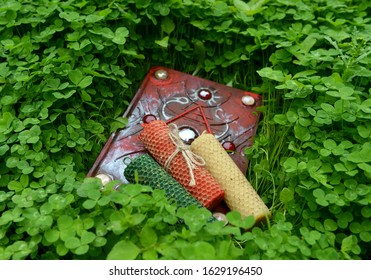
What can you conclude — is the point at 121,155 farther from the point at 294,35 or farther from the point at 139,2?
the point at 294,35

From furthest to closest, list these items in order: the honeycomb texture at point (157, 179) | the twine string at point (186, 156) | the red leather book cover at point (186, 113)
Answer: the red leather book cover at point (186, 113), the twine string at point (186, 156), the honeycomb texture at point (157, 179)

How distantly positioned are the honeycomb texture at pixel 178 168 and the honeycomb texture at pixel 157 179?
0.05 m

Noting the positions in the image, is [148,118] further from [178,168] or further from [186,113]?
[178,168]

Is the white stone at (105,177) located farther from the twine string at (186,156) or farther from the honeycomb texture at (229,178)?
the honeycomb texture at (229,178)

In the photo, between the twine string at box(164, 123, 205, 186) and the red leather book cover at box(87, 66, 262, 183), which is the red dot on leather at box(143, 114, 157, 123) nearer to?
the red leather book cover at box(87, 66, 262, 183)

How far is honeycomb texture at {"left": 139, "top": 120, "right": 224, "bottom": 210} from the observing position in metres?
2.06

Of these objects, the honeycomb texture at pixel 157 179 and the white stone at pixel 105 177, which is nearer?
the honeycomb texture at pixel 157 179

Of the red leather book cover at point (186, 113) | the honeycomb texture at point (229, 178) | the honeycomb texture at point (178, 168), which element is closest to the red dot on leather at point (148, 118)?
the red leather book cover at point (186, 113)

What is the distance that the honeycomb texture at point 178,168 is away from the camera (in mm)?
2059

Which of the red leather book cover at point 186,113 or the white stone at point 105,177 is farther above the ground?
the red leather book cover at point 186,113

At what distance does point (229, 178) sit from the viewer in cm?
213

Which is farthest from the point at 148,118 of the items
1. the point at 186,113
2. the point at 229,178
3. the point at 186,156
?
the point at 229,178

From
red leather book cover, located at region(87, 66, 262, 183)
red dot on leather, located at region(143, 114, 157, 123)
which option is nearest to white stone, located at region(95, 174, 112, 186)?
red leather book cover, located at region(87, 66, 262, 183)
